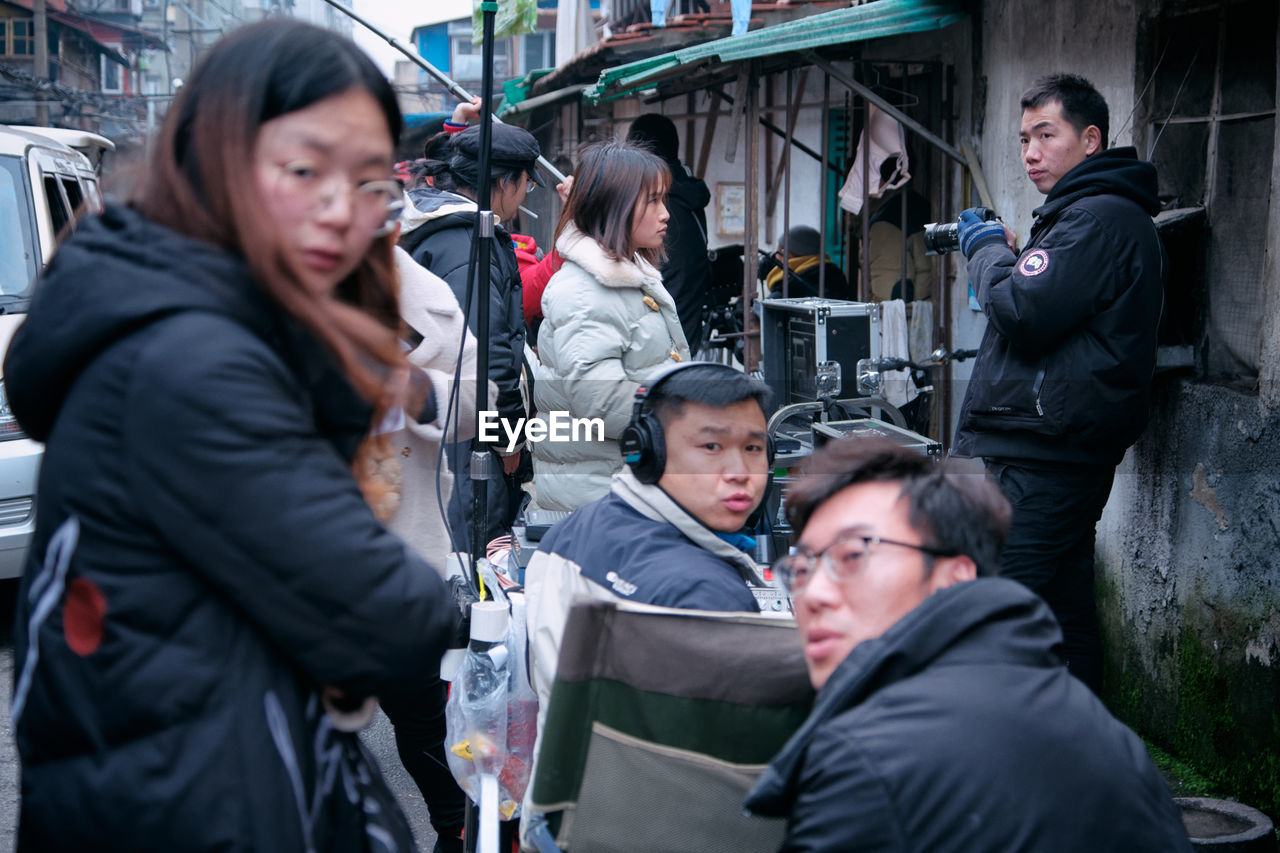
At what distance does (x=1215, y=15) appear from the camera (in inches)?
160

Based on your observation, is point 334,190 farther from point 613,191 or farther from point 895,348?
point 895,348

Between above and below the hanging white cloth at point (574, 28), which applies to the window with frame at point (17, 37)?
above

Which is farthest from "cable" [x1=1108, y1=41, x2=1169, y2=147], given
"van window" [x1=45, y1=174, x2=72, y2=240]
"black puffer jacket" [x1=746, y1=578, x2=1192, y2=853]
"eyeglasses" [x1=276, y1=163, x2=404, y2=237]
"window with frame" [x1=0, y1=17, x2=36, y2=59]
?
"window with frame" [x1=0, y1=17, x2=36, y2=59]

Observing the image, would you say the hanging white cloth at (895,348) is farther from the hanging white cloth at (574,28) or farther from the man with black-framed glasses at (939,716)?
the hanging white cloth at (574,28)

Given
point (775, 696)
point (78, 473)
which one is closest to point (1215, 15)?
point (775, 696)

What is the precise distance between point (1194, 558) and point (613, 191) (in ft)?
7.57

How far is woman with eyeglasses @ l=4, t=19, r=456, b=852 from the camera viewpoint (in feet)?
3.94

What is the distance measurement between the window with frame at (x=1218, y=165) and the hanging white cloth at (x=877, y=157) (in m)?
2.50

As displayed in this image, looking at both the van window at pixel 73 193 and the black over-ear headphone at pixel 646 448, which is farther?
the van window at pixel 73 193

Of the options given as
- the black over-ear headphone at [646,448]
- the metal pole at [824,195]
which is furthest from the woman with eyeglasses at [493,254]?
the metal pole at [824,195]

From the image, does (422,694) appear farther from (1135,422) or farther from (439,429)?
(1135,422)

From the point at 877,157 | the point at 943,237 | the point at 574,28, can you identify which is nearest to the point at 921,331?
the point at 877,157

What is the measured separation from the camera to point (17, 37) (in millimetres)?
29688

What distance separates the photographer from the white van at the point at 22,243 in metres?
5.28
